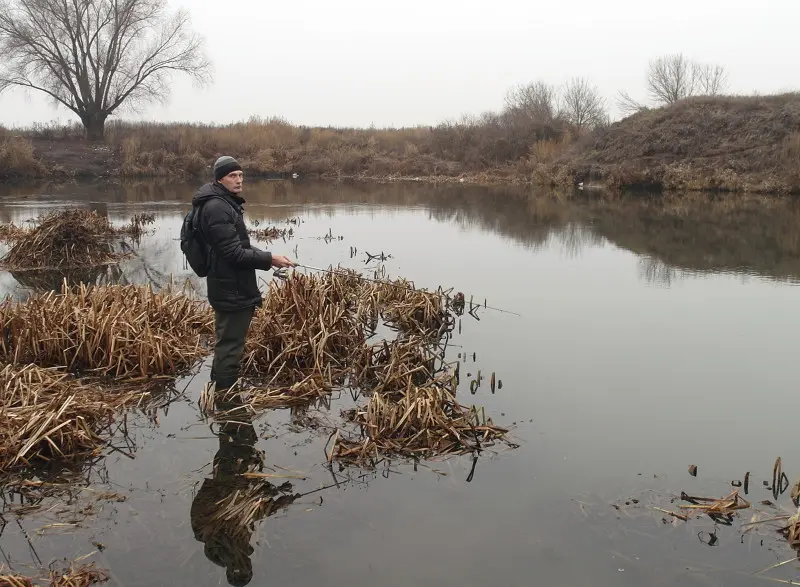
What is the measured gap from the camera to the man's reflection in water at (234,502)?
3.75 metres

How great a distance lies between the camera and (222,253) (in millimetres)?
5188

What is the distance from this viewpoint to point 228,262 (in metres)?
5.27

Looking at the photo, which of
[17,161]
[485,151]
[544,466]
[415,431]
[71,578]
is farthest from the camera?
[485,151]

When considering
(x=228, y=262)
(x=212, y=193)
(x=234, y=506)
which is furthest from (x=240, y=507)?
(x=212, y=193)

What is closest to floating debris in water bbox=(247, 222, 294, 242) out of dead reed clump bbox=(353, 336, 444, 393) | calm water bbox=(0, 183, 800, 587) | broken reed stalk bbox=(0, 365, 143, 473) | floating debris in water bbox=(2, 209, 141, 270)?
floating debris in water bbox=(2, 209, 141, 270)

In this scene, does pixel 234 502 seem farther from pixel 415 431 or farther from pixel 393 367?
pixel 393 367

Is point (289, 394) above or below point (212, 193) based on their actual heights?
below

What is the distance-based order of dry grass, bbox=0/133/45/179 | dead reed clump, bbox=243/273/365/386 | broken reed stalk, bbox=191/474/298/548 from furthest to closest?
1. dry grass, bbox=0/133/45/179
2. dead reed clump, bbox=243/273/365/386
3. broken reed stalk, bbox=191/474/298/548

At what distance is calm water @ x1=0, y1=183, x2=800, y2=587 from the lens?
12.3 ft

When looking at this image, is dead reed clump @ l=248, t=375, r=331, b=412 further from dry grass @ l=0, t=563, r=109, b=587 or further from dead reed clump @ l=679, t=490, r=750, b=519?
dead reed clump @ l=679, t=490, r=750, b=519

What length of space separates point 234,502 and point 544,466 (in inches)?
87.7

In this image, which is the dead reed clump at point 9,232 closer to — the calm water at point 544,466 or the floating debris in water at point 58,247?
the floating debris in water at point 58,247

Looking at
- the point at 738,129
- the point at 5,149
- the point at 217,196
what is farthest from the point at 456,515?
the point at 5,149

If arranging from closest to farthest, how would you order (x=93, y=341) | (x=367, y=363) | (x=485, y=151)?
(x=93, y=341) → (x=367, y=363) → (x=485, y=151)
